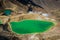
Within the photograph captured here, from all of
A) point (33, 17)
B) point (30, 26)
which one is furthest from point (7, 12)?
point (30, 26)

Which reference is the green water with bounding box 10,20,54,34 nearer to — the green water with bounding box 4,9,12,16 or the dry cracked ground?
the dry cracked ground

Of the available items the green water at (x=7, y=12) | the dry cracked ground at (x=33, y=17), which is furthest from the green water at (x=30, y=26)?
the green water at (x=7, y=12)

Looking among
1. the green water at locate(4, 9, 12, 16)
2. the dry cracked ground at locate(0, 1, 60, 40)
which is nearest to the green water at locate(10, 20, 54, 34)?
the dry cracked ground at locate(0, 1, 60, 40)

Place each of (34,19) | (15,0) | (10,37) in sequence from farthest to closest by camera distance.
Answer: (15,0) → (34,19) → (10,37)

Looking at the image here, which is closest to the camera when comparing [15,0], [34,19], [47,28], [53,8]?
[47,28]

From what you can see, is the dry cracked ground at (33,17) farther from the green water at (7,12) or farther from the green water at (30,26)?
the green water at (30,26)

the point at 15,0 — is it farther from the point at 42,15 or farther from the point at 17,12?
the point at 42,15

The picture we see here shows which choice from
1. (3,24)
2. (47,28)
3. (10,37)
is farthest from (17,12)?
(10,37)

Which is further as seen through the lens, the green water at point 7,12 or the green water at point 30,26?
the green water at point 7,12

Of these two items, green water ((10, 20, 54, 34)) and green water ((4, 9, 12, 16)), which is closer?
green water ((10, 20, 54, 34))
